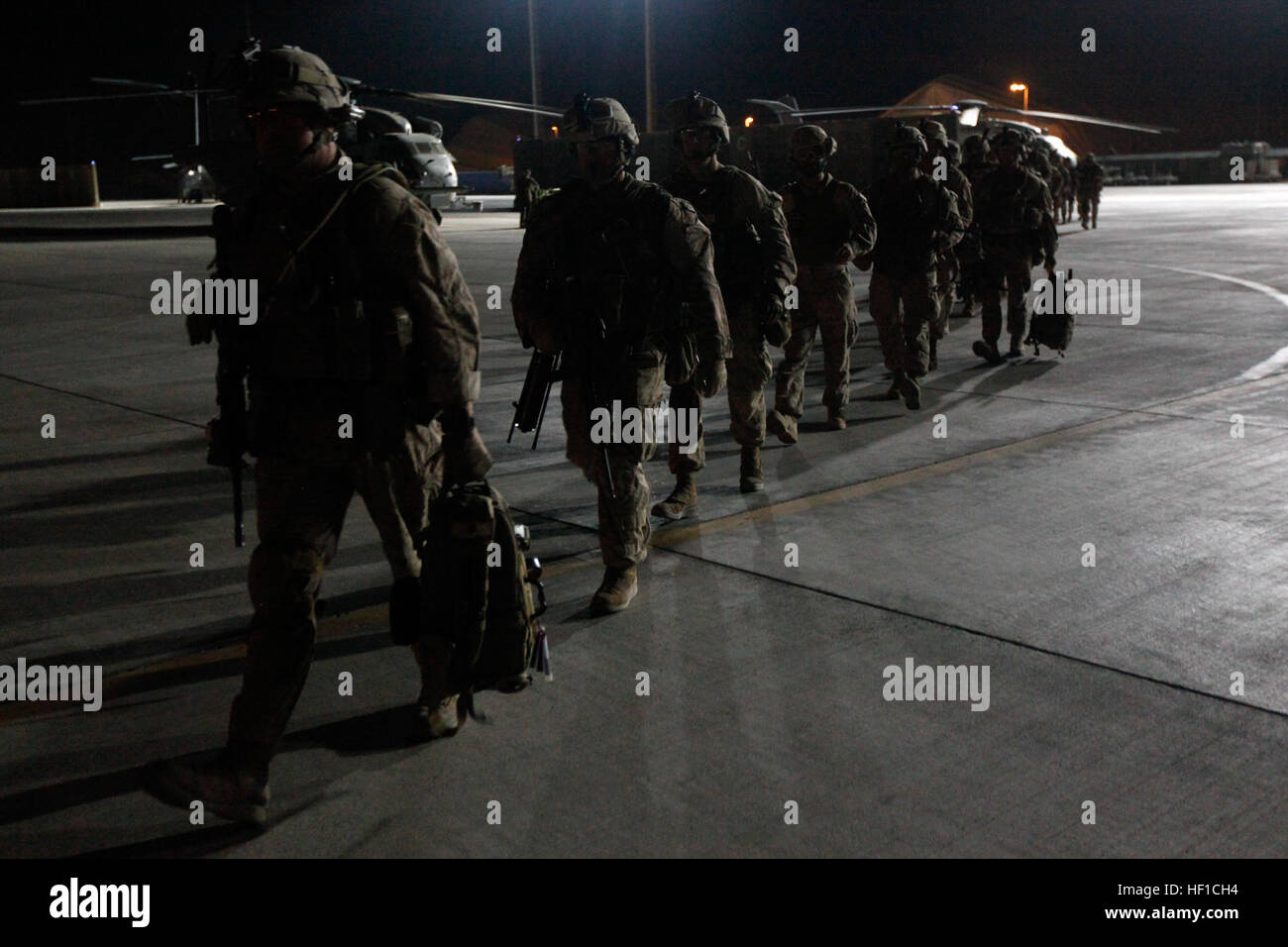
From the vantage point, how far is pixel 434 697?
3.96 metres

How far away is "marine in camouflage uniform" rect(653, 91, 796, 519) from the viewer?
21.7 ft

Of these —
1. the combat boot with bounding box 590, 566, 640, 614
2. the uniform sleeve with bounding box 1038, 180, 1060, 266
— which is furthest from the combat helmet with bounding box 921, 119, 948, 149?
the combat boot with bounding box 590, 566, 640, 614

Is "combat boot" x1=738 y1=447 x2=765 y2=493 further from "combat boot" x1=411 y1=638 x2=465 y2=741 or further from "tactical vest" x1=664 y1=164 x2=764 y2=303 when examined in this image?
"combat boot" x1=411 y1=638 x2=465 y2=741

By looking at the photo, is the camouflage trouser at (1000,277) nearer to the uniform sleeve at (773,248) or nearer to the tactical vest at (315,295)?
the uniform sleeve at (773,248)

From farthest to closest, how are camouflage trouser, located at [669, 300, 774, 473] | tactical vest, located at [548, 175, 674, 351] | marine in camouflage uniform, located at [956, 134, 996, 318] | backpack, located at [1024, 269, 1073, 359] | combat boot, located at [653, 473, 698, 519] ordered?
marine in camouflage uniform, located at [956, 134, 996, 318]
backpack, located at [1024, 269, 1073, 359]
camouflage trouser, located at [669, 300, 774, 473]
combat boot, located at [653, 473, 698, 519]
tactical vest, located at [548, 175, 674, 351]

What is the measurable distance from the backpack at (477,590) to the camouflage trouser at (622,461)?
140 cm

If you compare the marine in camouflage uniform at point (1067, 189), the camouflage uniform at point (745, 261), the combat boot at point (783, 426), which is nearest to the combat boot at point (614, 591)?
the camouflage uniform at point (745, 261)

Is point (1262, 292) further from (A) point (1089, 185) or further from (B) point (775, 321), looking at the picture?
(A) point (1089, 185)

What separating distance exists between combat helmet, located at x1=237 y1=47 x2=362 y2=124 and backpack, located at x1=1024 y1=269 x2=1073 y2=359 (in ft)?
28.9

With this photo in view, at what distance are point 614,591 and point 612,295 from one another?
47.6 inches

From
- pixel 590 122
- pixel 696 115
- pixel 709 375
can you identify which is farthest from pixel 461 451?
pixel 696 115
